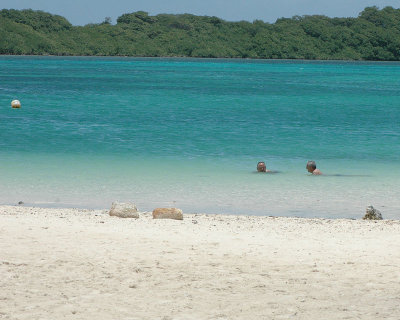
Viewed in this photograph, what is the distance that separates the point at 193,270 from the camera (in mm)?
8781

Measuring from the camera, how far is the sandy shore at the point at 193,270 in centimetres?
739

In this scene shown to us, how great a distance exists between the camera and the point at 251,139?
30.0m

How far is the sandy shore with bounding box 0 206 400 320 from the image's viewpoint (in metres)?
7.39

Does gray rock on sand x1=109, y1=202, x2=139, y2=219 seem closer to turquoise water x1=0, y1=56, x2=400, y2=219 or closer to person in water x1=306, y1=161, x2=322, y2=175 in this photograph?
turquoise water x1=0, y1=56, x2=400, y2=219

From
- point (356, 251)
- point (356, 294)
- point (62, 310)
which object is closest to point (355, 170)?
point (356, 251)

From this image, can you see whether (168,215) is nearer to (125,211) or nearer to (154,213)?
(154,213)

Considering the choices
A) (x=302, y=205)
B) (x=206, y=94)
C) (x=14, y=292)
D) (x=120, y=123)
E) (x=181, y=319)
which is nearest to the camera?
(x=181, y=319)

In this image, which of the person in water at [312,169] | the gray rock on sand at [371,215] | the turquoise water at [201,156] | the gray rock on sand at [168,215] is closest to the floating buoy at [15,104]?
the turquoise water at [201,156]

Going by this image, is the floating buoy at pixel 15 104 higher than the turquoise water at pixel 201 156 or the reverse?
higher

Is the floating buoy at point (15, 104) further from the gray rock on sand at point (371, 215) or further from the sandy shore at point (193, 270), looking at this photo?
the gray rock on sand at point (371, 215)

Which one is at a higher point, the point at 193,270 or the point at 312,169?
the point at 312,169

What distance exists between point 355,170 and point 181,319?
14.7 meters

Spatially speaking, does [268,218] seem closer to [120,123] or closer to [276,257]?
[276,257]

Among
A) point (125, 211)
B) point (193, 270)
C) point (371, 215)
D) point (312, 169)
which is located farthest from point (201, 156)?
point (193, 270)
